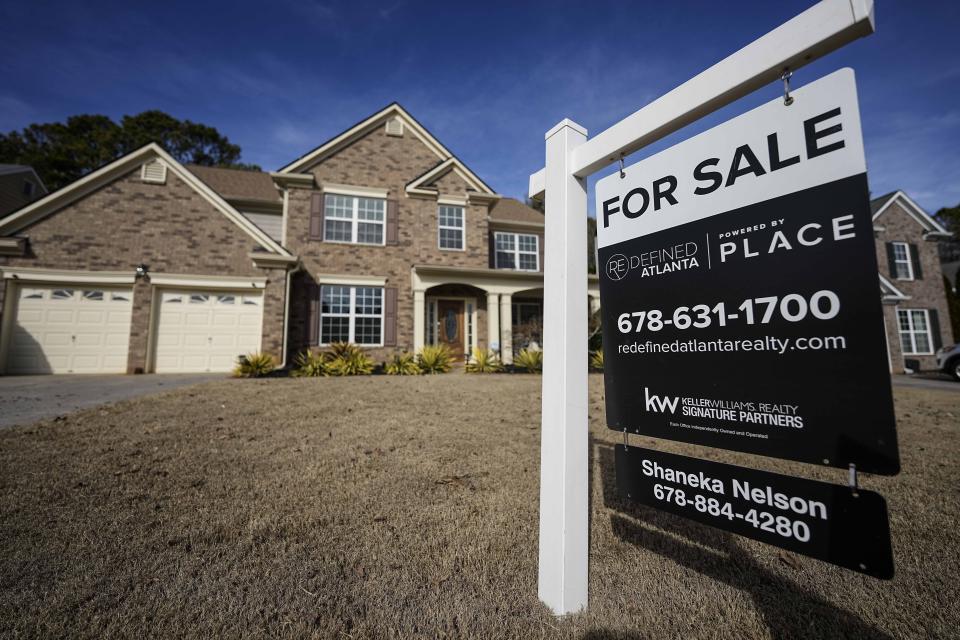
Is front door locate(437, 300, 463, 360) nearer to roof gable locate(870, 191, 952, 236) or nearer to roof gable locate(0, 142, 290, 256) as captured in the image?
roof gable locate(0, 142, 290, 256)

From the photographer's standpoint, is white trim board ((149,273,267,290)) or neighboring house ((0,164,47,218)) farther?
neighboring house ((0,164,47,218))

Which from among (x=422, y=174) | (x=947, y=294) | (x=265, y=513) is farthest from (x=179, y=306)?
(x=947, y=294)

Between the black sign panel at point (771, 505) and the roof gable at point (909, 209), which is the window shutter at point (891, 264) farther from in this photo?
the black sign panel at point (771, 505)

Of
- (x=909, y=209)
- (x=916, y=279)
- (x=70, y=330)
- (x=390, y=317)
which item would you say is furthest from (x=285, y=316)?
(x=909, y=209)

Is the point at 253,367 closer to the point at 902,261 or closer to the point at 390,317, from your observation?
the point at 390,317

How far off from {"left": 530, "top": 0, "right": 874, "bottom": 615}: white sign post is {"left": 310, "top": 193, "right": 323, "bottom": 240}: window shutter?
1249cm

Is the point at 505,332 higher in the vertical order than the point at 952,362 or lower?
higher

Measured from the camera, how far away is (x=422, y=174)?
14523 mm

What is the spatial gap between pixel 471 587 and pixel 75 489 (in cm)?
343

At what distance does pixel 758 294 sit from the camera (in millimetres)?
1632

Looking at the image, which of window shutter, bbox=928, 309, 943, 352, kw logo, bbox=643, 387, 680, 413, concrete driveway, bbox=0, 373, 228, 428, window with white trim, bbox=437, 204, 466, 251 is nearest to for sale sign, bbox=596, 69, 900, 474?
kw logo, bbox=643, 387, 680, 413

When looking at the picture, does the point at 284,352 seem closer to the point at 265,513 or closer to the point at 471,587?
the point at 265,513

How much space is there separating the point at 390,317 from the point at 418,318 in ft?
3.03

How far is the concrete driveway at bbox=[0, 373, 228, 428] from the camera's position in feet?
18.8
